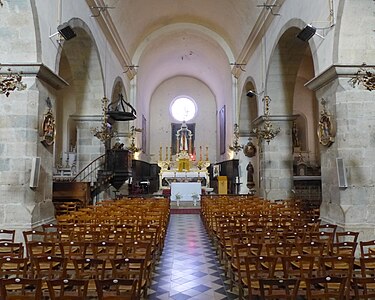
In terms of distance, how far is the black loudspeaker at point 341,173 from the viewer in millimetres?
7199

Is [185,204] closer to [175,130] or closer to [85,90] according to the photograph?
[85,90]

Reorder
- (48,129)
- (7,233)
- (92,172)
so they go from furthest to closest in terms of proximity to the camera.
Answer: (92,172), (48,129), (7,233)

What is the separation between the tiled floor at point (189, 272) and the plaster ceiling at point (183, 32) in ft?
26.9

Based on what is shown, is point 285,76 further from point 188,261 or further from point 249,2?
point 188,261

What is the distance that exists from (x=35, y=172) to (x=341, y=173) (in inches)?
240

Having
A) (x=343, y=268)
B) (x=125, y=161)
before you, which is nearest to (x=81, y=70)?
(x=125, y=161)

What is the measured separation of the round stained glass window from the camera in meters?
28.8

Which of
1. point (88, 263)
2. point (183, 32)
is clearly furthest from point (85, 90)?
point (88, 263)

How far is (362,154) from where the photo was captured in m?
7.33

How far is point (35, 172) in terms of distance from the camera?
23.7ft

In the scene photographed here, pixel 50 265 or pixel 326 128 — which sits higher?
pixel 326 128

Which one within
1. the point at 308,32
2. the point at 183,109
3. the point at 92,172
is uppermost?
the point at 183,109

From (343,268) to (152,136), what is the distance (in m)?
24.6

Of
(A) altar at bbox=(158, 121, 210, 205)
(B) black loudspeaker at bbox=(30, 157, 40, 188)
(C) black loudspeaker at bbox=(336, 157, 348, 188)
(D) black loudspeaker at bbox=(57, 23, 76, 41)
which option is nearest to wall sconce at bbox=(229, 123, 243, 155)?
(A) altar at bbox=(158, 121, 210, 205)
